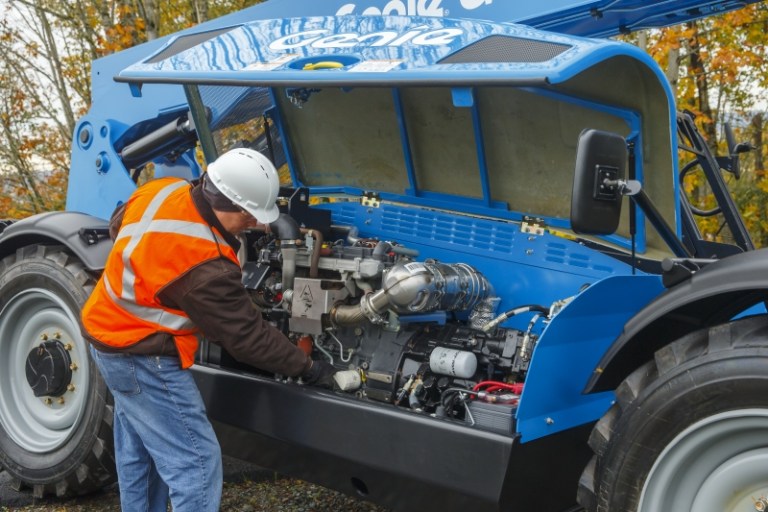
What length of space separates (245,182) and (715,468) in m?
2.07

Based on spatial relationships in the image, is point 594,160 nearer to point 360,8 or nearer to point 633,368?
point 633,368

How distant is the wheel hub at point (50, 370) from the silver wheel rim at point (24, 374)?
4 centimetres

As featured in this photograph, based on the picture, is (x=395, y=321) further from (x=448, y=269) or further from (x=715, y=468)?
(x=715, y=468)

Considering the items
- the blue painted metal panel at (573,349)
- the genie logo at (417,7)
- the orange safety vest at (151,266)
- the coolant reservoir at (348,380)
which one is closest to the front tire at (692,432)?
the blue painted metal panel at (573,349)

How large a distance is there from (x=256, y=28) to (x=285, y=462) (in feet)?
6.75

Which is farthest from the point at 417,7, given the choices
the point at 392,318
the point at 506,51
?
the point at 392,318

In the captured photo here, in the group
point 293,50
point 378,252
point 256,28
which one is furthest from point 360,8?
point 378,252

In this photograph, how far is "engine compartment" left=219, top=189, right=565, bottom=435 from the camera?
3.45 m

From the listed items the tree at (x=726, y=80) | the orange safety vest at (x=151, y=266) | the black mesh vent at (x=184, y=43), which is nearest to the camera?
the orange safety vest at (x=151, y=266)

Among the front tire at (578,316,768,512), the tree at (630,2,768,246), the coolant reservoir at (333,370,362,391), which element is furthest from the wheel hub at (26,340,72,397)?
the tree at (630,2,768,246)

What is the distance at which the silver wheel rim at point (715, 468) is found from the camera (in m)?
2.42

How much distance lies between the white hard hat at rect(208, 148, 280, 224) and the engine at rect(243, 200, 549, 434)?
0.61 m

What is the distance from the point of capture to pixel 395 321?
12.5ft

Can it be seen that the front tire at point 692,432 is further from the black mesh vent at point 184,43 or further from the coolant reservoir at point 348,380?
the black mesh vent at point 184,43
